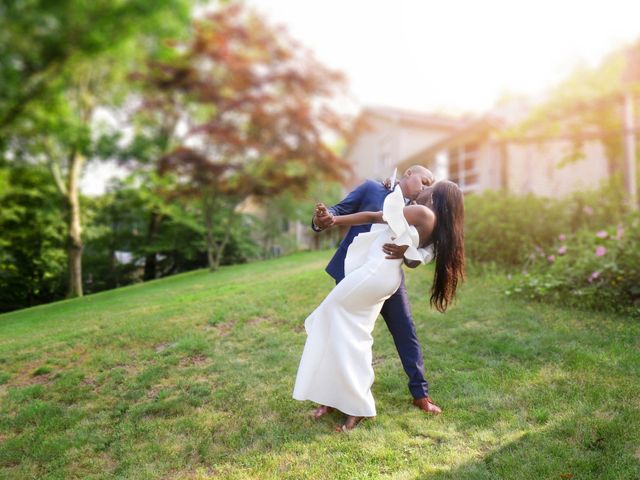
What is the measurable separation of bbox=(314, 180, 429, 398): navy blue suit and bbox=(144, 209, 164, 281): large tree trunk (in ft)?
42.6

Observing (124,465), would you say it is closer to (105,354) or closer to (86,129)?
(105,354)

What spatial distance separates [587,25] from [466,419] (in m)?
15.2

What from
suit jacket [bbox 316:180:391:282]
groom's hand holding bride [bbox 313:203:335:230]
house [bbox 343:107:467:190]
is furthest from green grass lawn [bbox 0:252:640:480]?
house [bbox 343:107:467:190]

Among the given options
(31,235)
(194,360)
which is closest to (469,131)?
(194,360)

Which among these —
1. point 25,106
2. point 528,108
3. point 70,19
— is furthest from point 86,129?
point 528,108

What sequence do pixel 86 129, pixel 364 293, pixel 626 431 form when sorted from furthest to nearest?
pixel 86 129
pixel 364 293
pixel 626 431

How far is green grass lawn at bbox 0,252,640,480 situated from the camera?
2730 millimetres

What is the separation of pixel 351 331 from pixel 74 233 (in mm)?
10607

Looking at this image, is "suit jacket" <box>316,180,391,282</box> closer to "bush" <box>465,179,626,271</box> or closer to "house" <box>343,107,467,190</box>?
"bush" <box>465,179,626,271</box>

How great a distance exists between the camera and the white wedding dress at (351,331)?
116 inches

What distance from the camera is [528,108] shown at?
1408 cm

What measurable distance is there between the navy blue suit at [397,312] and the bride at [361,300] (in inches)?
8.0

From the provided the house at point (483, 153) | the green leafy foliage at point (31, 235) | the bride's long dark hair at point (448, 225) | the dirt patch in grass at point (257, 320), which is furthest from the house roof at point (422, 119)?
the bride's long dark hair at point (448, 225)

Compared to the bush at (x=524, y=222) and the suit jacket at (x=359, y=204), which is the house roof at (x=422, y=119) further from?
the suit jacket at (x=359, y=204)
